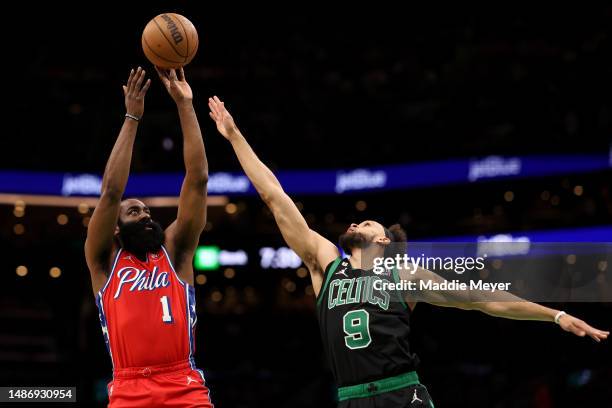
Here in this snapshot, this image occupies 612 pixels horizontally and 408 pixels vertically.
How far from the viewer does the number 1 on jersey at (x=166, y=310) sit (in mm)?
5469

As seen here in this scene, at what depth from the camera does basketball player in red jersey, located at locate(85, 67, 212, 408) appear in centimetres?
538

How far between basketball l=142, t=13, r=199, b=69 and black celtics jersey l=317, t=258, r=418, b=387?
1752mm

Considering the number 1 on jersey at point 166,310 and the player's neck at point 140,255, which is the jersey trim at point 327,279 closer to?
the number 1 on jersey at point 166,310

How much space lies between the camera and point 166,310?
5496mm

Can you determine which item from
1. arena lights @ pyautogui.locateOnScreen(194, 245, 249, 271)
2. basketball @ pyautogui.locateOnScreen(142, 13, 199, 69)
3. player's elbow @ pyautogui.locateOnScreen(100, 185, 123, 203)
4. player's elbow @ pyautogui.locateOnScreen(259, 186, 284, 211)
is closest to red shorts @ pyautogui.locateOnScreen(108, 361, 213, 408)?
player's elbow @ pyautogui.locateOnScreen(100, 185, 123, 203)

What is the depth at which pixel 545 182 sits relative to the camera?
50.7 ft

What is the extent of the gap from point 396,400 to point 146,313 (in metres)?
1.57

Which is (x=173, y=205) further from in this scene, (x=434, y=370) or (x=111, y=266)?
(x=111, y=266)

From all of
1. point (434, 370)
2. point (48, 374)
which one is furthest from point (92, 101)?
point (434, 370)

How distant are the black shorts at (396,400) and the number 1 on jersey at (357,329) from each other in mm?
317

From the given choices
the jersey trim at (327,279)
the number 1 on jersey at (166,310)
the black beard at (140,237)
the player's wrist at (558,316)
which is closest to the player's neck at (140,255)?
the black beard at (140,237)

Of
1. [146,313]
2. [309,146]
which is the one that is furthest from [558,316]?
[309,146]

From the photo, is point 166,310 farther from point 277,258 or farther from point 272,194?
point 277,258

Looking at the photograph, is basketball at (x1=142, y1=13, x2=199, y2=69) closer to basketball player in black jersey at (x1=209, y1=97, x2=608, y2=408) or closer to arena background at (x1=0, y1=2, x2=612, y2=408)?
basketball player in black jersey at (x1=209, y1=97, x2=608, y2=408)
